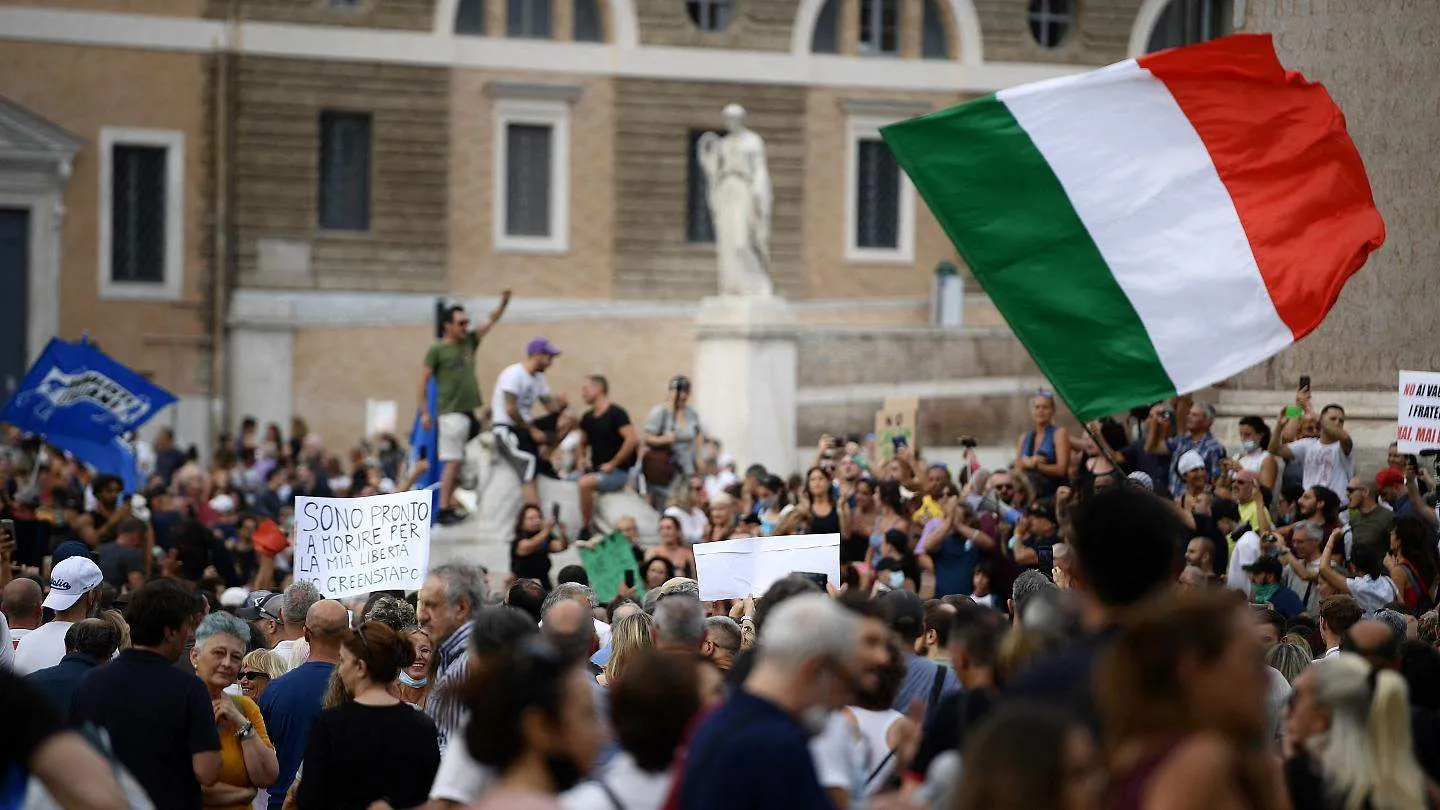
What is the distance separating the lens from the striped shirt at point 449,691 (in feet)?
25.0

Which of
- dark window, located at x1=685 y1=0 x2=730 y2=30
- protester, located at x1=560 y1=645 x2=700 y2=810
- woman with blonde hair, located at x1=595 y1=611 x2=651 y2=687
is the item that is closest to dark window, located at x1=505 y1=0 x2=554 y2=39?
dark window, located at x1=685 y1=0 x2=730 y2=30

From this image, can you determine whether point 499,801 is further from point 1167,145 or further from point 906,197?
point 906,197

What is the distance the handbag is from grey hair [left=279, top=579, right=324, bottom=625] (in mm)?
9479

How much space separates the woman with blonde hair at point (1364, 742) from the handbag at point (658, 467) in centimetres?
1386

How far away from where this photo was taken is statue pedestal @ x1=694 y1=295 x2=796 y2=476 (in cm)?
2592

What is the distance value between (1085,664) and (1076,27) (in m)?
34.1

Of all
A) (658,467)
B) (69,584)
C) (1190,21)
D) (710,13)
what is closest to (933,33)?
(710,13)

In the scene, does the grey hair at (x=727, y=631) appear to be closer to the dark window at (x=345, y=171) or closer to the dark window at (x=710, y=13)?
the dark window at (x=345, y=171)

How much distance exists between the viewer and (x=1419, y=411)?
12523mm

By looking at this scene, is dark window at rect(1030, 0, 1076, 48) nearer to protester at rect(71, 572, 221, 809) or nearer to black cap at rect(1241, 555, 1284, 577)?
black cap at rect(1241, 555, 1284, 577)

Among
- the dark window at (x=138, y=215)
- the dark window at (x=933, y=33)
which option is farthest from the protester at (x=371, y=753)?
the dark window at (x=933, y=33)

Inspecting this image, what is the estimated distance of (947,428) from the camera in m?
27.1

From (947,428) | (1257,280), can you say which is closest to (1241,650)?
(1257,280)

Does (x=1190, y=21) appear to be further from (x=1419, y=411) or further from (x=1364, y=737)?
(x=1364, y=737)
